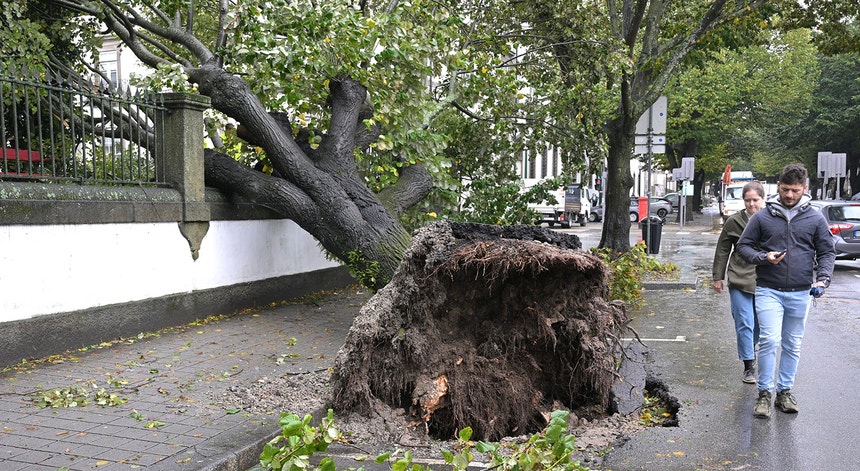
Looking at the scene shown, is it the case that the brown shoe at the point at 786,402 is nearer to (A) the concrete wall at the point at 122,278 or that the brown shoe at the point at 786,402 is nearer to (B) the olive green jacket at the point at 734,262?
(B) the olive green jacket at the point at 734,262

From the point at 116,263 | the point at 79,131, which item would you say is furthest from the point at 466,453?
the point at 79,131

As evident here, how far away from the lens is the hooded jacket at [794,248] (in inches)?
234

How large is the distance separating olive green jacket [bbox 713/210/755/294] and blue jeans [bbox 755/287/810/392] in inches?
30.0

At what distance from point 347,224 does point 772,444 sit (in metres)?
5.36

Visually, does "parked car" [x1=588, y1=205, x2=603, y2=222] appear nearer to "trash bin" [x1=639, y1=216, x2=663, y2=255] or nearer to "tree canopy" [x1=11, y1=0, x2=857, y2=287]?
"trash bin" [x1=639, y1=216, x2=663, y2=255]

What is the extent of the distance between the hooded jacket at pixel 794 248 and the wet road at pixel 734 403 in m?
1.01

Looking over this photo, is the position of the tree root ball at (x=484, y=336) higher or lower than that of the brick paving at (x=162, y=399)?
higher

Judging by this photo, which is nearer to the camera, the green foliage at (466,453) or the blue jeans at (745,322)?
the green foliage at (466,453)

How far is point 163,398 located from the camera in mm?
5680

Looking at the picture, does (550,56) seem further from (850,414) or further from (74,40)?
(850,414)

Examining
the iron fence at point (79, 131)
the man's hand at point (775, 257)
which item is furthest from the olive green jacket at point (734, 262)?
the iron fence at point (79, 131)

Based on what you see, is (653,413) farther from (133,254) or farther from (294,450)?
(133,254)

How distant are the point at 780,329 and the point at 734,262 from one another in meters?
1.09

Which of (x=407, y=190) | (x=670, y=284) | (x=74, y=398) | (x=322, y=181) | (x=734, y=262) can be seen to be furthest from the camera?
(x=670, y=284)
